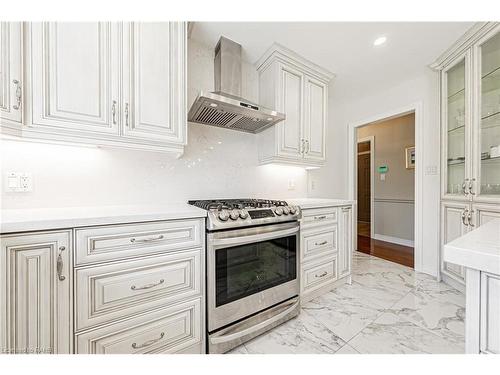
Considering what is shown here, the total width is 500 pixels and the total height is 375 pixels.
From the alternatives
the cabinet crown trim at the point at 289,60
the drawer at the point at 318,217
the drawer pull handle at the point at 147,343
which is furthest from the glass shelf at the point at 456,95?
the drawer pull handle at the point at 147,343

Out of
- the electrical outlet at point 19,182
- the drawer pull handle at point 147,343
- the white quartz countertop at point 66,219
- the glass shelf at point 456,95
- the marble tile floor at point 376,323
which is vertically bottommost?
the marble tile floor at point 376,323

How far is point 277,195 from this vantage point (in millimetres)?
2549

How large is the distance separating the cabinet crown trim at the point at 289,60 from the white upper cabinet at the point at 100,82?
90 centimetres

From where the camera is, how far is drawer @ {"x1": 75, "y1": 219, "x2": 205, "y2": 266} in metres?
1.04

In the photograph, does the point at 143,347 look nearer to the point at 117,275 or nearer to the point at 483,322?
the point at 117,275

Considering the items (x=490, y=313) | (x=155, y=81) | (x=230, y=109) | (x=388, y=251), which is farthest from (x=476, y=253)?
(x=388, y=251)

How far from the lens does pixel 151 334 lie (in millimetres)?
1194

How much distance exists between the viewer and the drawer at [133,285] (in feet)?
3.42

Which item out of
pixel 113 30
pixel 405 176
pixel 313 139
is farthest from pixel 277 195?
pixel 405 176

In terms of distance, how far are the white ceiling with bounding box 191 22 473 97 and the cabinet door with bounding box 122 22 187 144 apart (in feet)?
1.54

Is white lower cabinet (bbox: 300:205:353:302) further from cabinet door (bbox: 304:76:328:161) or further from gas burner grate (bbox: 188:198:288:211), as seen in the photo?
cabinet door (bbox: 304:76:328:161)

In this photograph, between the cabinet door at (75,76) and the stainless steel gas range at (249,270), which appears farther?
the stainless steel gas range at (249,270)

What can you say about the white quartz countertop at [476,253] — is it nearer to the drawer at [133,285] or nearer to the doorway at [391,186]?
the drawer at [133,285]
